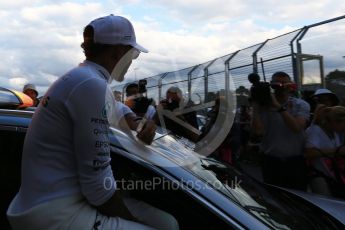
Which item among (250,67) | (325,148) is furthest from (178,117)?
(250,67)

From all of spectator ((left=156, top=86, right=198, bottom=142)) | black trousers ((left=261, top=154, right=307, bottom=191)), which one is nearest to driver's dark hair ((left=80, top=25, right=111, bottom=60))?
spectator ((left=156, top=86, right=198, bottom=142))

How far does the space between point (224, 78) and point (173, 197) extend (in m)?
9.12

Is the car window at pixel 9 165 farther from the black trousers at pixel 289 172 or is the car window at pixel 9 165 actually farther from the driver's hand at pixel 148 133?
the black trousers at pixel 289 172

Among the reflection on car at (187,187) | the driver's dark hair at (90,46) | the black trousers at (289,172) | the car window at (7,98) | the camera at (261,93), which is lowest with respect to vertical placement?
the black trousers at (289,172)

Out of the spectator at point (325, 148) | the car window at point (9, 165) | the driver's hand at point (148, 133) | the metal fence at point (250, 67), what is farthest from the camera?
the metal fence at point (250, 67)

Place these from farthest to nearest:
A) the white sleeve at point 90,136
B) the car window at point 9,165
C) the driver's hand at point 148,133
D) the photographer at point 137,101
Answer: the photographer at point 137,101 → the car window at point 9,165 → the driver's hand at point 148,133 → the white sleeve at point 90,136

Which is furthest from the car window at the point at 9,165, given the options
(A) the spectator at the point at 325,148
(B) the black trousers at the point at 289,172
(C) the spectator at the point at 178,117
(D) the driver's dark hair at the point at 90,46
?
(A) the spectator at the point at 325,148

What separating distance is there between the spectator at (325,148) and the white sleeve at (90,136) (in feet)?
9.70

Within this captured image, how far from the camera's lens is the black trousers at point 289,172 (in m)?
4.39

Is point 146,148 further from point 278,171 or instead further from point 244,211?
point 278,171

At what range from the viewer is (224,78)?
11039 millimetres

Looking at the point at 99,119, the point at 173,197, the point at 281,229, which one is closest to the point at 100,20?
the point at 99,119

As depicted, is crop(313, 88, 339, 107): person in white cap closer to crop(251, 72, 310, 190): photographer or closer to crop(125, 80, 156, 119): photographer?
crop(251, 72, 310, 190): photographer

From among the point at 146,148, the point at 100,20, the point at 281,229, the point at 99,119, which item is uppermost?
the point at 100,20
